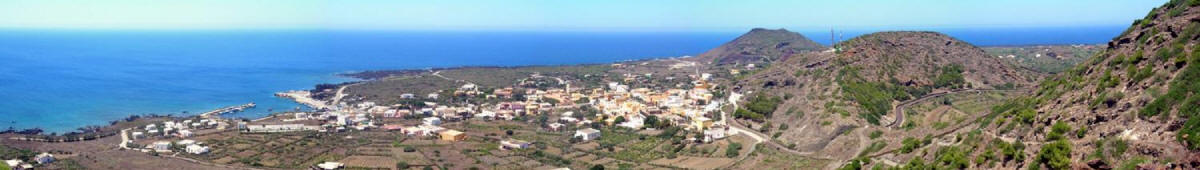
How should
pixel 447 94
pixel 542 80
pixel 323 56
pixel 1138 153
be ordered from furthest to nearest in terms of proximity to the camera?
pixel 323 56
pixel 542 80
pixel 447 94
pixel 1138 153

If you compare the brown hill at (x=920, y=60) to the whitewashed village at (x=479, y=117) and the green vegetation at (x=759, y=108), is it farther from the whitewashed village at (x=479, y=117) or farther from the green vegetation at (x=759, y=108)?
the whitewashed village at (x=479, y=117)

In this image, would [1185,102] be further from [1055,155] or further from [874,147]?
[874,147]

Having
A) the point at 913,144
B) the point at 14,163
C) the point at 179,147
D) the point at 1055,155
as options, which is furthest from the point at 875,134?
the point at 14,163

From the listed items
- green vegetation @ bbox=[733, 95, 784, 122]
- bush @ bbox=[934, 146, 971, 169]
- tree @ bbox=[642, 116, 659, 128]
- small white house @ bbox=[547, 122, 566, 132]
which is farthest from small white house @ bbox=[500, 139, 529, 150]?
bush @ bbox=[934, 146, 971, 169]

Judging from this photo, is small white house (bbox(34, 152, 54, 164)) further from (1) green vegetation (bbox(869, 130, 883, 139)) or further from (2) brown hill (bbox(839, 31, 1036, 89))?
(2) brown hill (bbox(839, 31, 1036, 89))

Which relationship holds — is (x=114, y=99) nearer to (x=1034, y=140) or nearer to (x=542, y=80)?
(x=542, y=80)

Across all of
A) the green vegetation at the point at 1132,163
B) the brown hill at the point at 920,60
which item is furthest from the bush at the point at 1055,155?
the brown hill at the point at 920,60

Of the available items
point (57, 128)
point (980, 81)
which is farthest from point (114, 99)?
point (980, 81)
